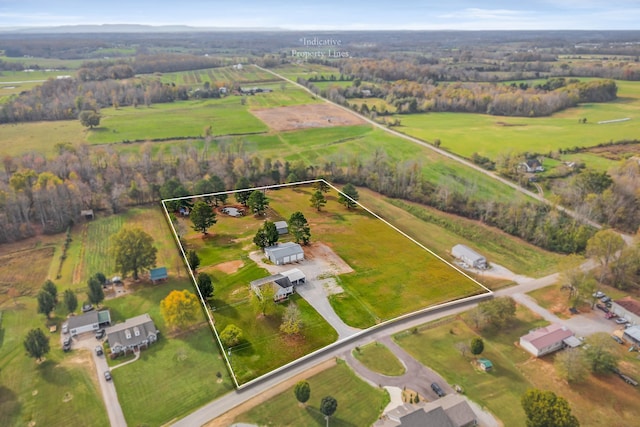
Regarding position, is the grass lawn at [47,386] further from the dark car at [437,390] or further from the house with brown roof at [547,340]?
the house with brown roof at [547,340]

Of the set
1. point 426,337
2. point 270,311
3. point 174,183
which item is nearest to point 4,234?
point 174,183

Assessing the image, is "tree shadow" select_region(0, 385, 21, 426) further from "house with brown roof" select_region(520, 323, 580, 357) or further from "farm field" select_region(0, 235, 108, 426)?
"house with brown roof" select_region(520, 323, 580, 357)

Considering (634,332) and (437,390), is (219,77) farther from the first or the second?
(634,332)

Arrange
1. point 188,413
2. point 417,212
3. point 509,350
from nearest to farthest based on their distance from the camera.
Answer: point 188,413 → point 509,350 → point 417,212

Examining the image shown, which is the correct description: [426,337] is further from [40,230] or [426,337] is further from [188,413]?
[40,230]

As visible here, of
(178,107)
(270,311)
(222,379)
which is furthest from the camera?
(178,107)

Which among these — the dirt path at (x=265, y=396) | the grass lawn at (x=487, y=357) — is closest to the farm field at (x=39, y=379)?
the dirt path at (x=265, y=396)

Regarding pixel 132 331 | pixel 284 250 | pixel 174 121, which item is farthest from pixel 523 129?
pixel 132 331
